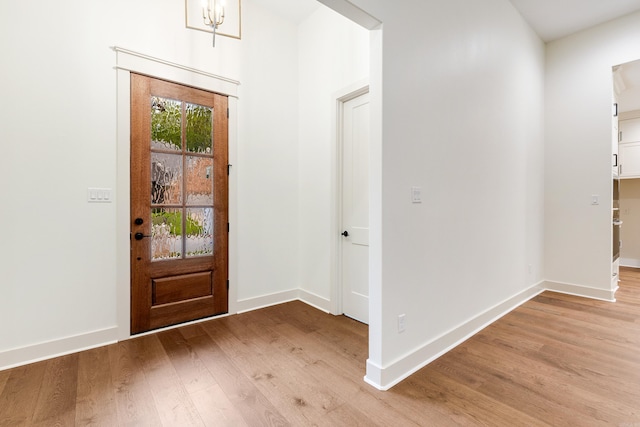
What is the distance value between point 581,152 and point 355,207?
10.4 ft

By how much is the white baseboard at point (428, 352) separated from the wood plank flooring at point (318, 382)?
6cm

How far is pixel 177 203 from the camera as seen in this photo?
2.86 m

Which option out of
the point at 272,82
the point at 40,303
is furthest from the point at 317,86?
the point at 40,303

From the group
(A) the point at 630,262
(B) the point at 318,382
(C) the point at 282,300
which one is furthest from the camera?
(A) the point at 630,262

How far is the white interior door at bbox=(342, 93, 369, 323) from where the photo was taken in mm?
2963

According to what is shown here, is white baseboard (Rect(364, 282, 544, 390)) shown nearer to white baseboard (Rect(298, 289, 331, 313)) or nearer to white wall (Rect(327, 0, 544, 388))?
white wall (Rect(327, 0, 544, 388))

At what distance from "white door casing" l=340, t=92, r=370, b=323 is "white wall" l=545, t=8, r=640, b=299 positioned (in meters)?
2.91

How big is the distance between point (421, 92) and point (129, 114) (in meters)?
2.46

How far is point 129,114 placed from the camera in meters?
2.58

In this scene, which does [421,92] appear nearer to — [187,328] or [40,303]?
[187,328]

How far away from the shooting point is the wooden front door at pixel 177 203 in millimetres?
2648

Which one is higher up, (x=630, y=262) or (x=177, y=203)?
(x=177, y=203)

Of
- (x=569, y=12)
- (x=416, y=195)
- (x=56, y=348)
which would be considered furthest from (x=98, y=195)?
(x=569, y=12)

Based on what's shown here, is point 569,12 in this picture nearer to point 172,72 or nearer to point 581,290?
point 581,290
